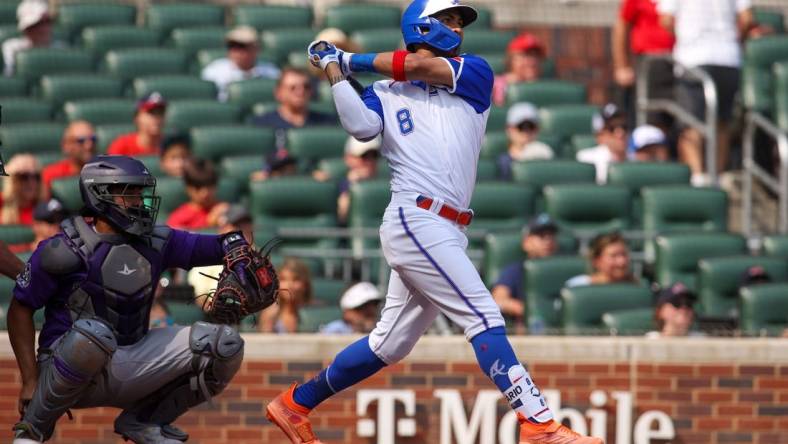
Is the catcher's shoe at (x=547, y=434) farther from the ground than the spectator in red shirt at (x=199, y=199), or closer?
closer

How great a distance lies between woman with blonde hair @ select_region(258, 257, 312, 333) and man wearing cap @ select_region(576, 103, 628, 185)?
285 centimetres

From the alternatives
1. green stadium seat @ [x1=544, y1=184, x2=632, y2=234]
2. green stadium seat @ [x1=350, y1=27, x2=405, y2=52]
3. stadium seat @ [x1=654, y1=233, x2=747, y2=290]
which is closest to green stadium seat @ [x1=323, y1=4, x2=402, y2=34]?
green stadium seat @ [x1=350, y1=27, x2=405, y2=52]

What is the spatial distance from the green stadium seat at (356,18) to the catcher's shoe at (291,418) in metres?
6.87

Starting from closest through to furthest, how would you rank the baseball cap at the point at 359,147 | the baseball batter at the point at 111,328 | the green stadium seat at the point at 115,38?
the baseball batter at the point at 111,328 < the baseball cap at the point at 359,147 < the green stadium seat at the point at 115,38

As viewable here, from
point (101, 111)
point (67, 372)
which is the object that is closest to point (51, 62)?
point (101, 111)

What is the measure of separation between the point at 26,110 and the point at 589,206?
413cm

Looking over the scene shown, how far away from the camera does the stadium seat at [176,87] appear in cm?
1152

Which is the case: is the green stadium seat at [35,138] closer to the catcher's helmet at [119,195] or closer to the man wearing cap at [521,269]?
the man wearing cap at [521,269]

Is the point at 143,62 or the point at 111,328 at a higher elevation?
the point at 143,62

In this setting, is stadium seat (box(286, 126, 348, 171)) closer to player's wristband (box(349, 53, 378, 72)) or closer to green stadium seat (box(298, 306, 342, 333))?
green stadium seat (box(298, 306, 342, 333))

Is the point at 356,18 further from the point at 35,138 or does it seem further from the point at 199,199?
the point at 199,199

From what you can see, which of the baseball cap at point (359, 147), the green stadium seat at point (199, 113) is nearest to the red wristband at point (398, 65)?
the baseball cap at point (359, 147)

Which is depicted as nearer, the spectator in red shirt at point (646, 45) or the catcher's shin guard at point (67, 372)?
the catcher's shin guard at point (67, 372)

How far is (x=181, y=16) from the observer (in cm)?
1305
